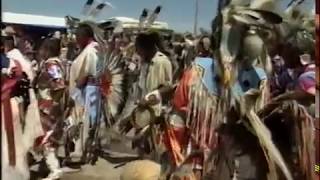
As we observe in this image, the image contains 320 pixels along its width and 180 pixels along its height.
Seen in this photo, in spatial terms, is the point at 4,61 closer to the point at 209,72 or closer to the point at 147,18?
the point at 147,18

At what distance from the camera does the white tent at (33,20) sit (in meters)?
3.08

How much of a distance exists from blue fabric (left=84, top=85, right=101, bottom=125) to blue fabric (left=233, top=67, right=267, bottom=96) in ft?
1.92

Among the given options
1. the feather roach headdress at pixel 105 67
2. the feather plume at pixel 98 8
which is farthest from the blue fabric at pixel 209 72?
the feather plume at pixel 98 8

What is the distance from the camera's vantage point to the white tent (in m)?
3.08

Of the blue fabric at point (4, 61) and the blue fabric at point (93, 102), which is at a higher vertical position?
the blue fabric at point (4, 61)

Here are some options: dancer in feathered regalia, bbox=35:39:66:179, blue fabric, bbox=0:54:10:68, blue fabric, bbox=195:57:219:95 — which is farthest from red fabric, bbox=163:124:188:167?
blue fabric, bbox=0:54:10:68

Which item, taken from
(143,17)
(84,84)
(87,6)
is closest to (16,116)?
(84,84)

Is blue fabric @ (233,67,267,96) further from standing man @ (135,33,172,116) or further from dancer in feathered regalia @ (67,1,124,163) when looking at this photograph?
dancer in feathered regalia @ (67,1,124,163)

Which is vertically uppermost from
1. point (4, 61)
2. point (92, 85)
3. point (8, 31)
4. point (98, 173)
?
point (8, 31)

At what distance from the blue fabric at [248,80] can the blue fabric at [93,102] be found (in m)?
0.58

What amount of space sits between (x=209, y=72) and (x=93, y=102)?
51 centimetres

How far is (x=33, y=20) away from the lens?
3113 millimetres

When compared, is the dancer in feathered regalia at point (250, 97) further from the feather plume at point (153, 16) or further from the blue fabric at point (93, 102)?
the blue fabric at point (93, 102)

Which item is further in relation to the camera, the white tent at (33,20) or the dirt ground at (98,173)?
the dirt ground at (98,173)
